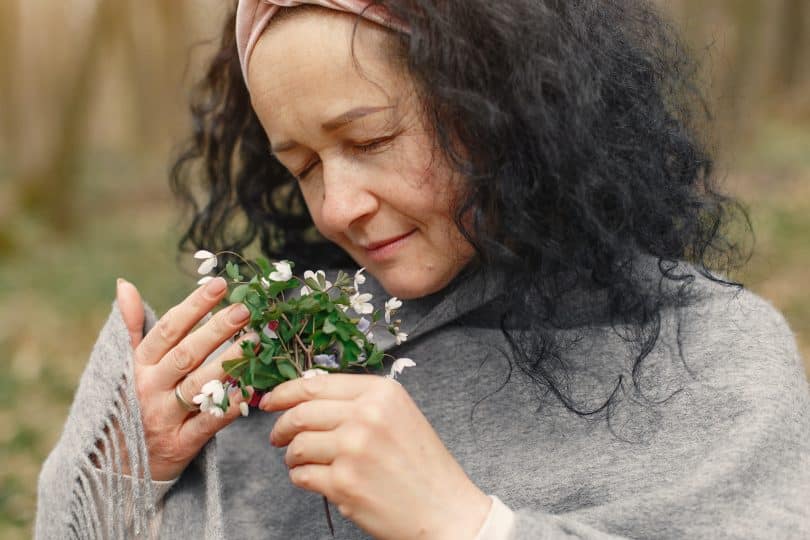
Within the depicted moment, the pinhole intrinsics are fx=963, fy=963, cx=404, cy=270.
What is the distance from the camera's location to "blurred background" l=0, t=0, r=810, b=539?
5.64 meters

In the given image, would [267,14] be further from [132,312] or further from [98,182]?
[98,182]

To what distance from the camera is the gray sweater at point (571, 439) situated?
74.1 inches

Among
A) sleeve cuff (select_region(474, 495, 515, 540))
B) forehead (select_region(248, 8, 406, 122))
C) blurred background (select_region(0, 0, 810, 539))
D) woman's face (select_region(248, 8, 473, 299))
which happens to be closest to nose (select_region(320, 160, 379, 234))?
woman's face (select_region(248, 8, 473, 299))

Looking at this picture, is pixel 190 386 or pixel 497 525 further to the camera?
pixel 190 386

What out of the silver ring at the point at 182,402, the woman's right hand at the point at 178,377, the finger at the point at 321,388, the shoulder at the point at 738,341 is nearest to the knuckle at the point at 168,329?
the woman's right hand at the point at 178,377

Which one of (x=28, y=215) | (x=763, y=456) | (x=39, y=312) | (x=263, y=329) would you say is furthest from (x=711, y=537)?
(x=28, y=215)

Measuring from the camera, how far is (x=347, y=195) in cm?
205

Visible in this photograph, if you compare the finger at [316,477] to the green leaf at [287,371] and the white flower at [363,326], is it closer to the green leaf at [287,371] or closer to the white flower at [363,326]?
the green leaf at [287,371]

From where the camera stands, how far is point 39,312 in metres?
7.82

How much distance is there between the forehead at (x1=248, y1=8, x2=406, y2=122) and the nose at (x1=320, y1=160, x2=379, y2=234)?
14 centimetres

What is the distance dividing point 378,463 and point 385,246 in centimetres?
57

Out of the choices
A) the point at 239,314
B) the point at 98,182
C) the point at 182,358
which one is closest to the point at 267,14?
the point at 239,314

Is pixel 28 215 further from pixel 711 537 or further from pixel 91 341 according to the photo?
pixel 711 537

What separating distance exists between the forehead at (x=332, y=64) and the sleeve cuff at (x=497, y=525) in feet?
2.78
